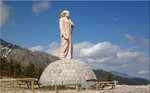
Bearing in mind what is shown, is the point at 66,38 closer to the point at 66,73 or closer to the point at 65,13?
the point at 65,13

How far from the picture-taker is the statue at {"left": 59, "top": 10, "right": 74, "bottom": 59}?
20719 mm

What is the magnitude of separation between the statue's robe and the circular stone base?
1.45 metres

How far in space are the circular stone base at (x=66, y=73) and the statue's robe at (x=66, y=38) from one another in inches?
56.9

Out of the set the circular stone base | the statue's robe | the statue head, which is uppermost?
the statue head

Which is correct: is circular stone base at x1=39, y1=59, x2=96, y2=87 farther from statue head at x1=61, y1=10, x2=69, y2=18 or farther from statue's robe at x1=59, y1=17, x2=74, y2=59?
statue head at x1=61, y1=10, x2=69, y2=18

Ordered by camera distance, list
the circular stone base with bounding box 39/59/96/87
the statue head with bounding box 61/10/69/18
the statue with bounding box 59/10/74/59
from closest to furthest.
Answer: the circular stone base with bounding box 39/59/96/87, the statue with bounding box 59/10/74/59, the statue head with bounding box 61/10/69/18

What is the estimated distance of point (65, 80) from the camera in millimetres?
17828

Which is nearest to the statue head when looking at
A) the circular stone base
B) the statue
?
the statue

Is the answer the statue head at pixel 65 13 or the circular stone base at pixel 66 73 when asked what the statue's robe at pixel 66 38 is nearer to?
the statue head at pixel 65 13

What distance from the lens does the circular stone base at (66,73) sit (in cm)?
1792

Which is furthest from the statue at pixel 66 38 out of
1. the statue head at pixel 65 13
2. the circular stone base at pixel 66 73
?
the circular stone base at pixel 66 73

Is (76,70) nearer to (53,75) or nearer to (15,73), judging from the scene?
(53,75)

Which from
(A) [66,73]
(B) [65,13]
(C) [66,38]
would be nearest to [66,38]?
(C) [66,38]

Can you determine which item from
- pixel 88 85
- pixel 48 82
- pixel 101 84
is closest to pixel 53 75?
pixel 48 82
